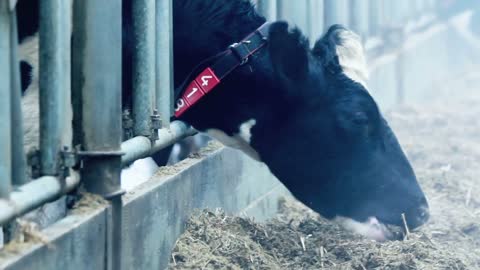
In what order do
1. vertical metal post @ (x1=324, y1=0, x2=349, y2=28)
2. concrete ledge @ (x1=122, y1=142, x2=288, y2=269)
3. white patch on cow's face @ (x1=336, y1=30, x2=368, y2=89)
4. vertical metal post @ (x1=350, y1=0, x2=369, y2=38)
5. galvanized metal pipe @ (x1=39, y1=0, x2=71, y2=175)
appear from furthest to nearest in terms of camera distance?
vertical metal post @ (x1=350, y1=0, x2=369, y2=38) → vertical metal post @ (x1=324, y1=0, x2=349, y2=28) → white patch on cow's face @ (x1=336, y1=30, x2=368, y2=89) → concrete ledge @ (x1=122, y1=142, x2=288, y2=269) → galvanized metal pipe @ (x1=39, y1=0, x2=71, y2=175)

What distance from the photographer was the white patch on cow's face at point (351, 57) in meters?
4.15

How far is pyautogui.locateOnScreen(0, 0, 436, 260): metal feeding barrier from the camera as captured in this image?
240 centimetres

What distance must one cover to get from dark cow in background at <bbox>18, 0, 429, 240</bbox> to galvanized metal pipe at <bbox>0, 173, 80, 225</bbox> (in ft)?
4.29

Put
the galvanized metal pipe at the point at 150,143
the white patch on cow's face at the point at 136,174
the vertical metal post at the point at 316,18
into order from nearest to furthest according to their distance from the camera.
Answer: the galvanized metal pipe at the point at 150,143 → the white patch on cow's face at the point at 136,174 → the vertical metal post at the point at 316,18

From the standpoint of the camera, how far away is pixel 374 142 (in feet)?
13.4

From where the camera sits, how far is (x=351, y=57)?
423 centimetres

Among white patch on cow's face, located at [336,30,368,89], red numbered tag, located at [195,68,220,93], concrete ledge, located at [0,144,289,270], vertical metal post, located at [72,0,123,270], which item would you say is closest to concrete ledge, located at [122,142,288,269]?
concrete ledge, located at [0,144,289,270]

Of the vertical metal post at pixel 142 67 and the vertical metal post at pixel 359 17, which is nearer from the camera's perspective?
the vertical metal post at pixel 142 67

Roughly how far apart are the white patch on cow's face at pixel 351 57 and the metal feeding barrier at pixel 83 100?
884 mm

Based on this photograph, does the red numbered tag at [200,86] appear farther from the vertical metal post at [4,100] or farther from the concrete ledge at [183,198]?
the vertical metal post at [4,100]

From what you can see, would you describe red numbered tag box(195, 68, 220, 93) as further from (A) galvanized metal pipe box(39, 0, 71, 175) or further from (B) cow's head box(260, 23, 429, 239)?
(A) galvanized metal pipe box(39, 0, 71, 175)

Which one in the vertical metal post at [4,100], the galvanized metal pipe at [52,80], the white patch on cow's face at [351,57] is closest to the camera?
the vertical metal post at [4,100]

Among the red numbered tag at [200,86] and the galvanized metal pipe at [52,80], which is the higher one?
the galvanized metal pipe at [52,80]

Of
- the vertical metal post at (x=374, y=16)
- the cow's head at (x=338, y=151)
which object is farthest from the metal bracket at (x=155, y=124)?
the vertical metal post at (x=374, y=16)
